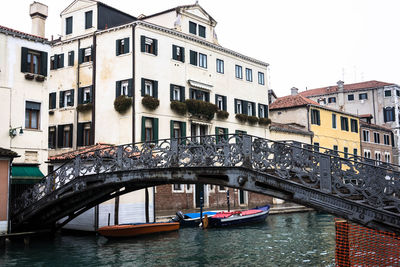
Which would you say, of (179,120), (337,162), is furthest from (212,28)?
(337,162)

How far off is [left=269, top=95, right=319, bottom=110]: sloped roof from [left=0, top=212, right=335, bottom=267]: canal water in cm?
1750

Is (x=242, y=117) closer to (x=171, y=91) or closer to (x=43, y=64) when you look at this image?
(x=171, y=91)

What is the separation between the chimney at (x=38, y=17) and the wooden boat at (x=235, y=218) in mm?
12556

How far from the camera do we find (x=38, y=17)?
21.9 metres

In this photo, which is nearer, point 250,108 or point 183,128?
point 183,128

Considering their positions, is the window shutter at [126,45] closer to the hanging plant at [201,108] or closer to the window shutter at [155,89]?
the window shutter at [155,89]

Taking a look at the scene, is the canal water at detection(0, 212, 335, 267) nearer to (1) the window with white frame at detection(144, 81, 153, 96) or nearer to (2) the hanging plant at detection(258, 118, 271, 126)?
(1) the window with white frame at detection(144, 81, 153, 96)

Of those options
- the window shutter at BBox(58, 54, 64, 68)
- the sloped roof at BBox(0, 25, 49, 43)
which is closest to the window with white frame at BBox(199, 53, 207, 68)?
the window shutter at BBox(58, 54, 64, 68)

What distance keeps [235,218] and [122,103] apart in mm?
8672

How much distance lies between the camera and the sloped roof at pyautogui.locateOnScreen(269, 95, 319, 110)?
38713mm

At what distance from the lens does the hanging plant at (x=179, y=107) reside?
26328 mm

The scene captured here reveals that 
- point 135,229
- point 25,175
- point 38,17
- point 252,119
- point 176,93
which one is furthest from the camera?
point 252,119

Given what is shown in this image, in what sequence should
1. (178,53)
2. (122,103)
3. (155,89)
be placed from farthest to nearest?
1. (178,53)
2. (155,89)
3. (122,103)

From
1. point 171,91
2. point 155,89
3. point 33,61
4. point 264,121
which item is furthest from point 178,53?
point 33,61
